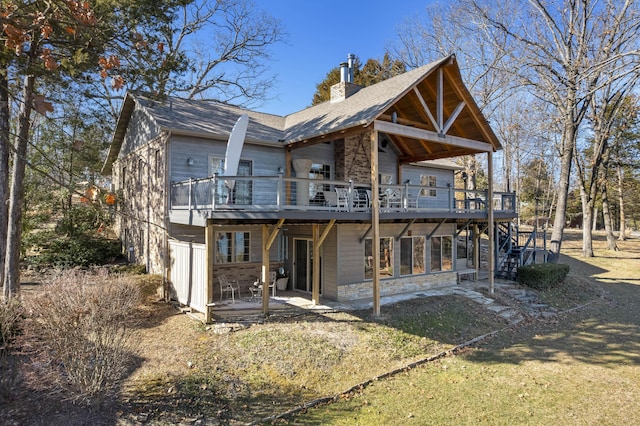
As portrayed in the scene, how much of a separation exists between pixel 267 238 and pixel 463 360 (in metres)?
5.85

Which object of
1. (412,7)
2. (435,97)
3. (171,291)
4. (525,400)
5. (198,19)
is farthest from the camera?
(412,7)

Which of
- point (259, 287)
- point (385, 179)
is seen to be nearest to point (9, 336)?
point (259, 287)

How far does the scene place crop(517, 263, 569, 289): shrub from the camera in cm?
1630

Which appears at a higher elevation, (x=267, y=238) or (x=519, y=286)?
(x=267, y=238)

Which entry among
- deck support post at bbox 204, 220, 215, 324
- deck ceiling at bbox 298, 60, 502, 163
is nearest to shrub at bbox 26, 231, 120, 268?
deck support post at bbox 204, 220, 215, 324

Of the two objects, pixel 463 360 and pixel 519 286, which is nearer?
pixel 463 360

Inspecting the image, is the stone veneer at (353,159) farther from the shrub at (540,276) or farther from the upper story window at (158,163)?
the shrub at (540,276)

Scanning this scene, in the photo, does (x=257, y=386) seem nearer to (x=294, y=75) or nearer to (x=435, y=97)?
(x=435, y=97)

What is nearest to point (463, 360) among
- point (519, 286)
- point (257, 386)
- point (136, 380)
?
point (257, 386)

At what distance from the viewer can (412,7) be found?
2719cm

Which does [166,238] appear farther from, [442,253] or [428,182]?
[428,182]

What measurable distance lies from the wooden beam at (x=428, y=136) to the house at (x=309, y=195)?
43 mm

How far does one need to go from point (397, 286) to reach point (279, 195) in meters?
6.91

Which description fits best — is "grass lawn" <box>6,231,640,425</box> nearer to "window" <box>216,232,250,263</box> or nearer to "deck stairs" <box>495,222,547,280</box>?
"window" <box>216,232,250,263</box>
